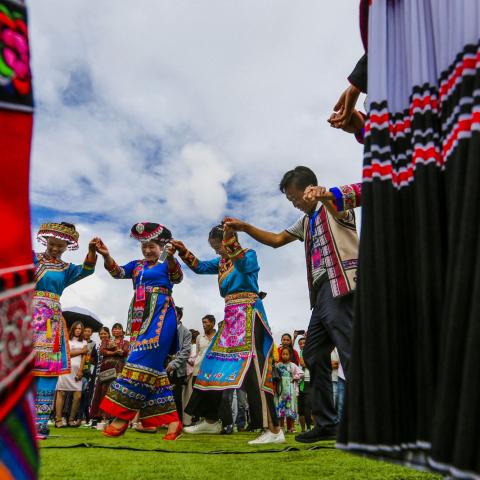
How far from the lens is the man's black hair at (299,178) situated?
4086mm

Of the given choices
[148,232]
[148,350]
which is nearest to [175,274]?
[148,232]

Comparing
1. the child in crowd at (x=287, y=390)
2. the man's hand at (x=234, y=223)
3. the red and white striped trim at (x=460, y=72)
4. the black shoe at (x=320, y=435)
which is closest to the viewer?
the red and white striped trim at (x=460, y=72)

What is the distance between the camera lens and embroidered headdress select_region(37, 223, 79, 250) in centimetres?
512

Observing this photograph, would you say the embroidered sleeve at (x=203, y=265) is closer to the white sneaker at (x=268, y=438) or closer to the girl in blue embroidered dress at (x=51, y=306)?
the girl in blue embroidered dress at (x=51, y=306)

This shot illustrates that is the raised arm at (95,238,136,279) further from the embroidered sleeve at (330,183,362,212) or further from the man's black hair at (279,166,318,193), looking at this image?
the embroidered sleeve at (330,183,362,212)

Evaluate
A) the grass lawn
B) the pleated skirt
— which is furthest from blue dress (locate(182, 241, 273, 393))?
the pleated skirt

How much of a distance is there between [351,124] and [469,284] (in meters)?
1.16

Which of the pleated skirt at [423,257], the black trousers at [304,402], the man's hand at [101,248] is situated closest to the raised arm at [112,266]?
the man's hand at [101,248]

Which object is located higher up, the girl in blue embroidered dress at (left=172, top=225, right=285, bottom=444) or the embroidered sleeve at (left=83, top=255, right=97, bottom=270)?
the embroidered sleeve at (left=83, top=255, right=97, bottom=270)

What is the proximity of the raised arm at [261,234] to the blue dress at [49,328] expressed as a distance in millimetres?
2248

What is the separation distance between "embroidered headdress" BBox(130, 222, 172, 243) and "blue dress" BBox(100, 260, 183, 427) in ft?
0.90

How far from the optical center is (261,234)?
3592 millimetres

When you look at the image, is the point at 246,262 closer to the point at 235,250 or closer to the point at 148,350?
the point at 235,250

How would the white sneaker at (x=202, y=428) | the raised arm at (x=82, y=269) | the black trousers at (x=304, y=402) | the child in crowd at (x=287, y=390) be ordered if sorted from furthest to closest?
the black trousers at (x=304, y=402), the child in crowd at (x=287, y=390), the white sneaker at (x=202, y=428), the raised arm at (x=82, y=269)
